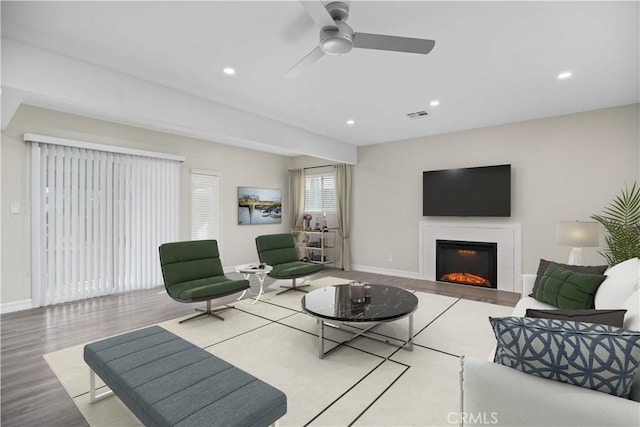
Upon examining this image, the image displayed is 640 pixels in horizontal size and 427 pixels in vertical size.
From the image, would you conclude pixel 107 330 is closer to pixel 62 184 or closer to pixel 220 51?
pixel 62 184

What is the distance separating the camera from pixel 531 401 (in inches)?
44.2

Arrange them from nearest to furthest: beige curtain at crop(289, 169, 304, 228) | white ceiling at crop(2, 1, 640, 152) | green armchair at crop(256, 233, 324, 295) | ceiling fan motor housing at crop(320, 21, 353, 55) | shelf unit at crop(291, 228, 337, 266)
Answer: ceiling fan motor housing at crop(320, 21, 353, 55), white ceiling at crop(2, 1, 640, 152), green armchair at crop(256, 233, 324, 295), shelf unit at crop(291, 228, 337, 266), beige curtain at crop(289, 169, 304, 228)

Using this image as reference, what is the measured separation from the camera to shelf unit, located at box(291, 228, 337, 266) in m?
7.08

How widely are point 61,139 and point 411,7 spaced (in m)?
4.72

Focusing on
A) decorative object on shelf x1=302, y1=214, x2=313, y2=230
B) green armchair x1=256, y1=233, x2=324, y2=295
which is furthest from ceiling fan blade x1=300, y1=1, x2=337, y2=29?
decorative object on shelf x1=302, y1=214, x2=313, y2=230

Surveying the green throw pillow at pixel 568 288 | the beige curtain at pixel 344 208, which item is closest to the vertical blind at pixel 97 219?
the beige curtain at pixel 344 208

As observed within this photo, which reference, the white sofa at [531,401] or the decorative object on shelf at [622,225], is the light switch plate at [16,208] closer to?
the white sofa at [531,401]

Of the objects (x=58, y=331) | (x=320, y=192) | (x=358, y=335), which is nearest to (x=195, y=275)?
(x=58, y=331)

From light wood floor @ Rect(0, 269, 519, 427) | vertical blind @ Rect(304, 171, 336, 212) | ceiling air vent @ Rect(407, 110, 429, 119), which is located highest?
ceiling air vent @ Rect(407, 110, 429, 119)

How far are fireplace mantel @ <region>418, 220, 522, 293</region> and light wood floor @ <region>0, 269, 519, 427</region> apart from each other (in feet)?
0.86

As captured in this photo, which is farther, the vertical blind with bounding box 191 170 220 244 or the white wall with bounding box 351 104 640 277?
the vertical blind with bounding box 191 170 220 244

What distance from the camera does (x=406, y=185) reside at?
606 centimetres

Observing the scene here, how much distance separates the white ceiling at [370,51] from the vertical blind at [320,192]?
304 centimetres

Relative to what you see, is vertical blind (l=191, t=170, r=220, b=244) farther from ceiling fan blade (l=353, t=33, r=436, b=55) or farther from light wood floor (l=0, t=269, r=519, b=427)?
ceiling fan blade (l=353, t=33, r=436, b=55)
